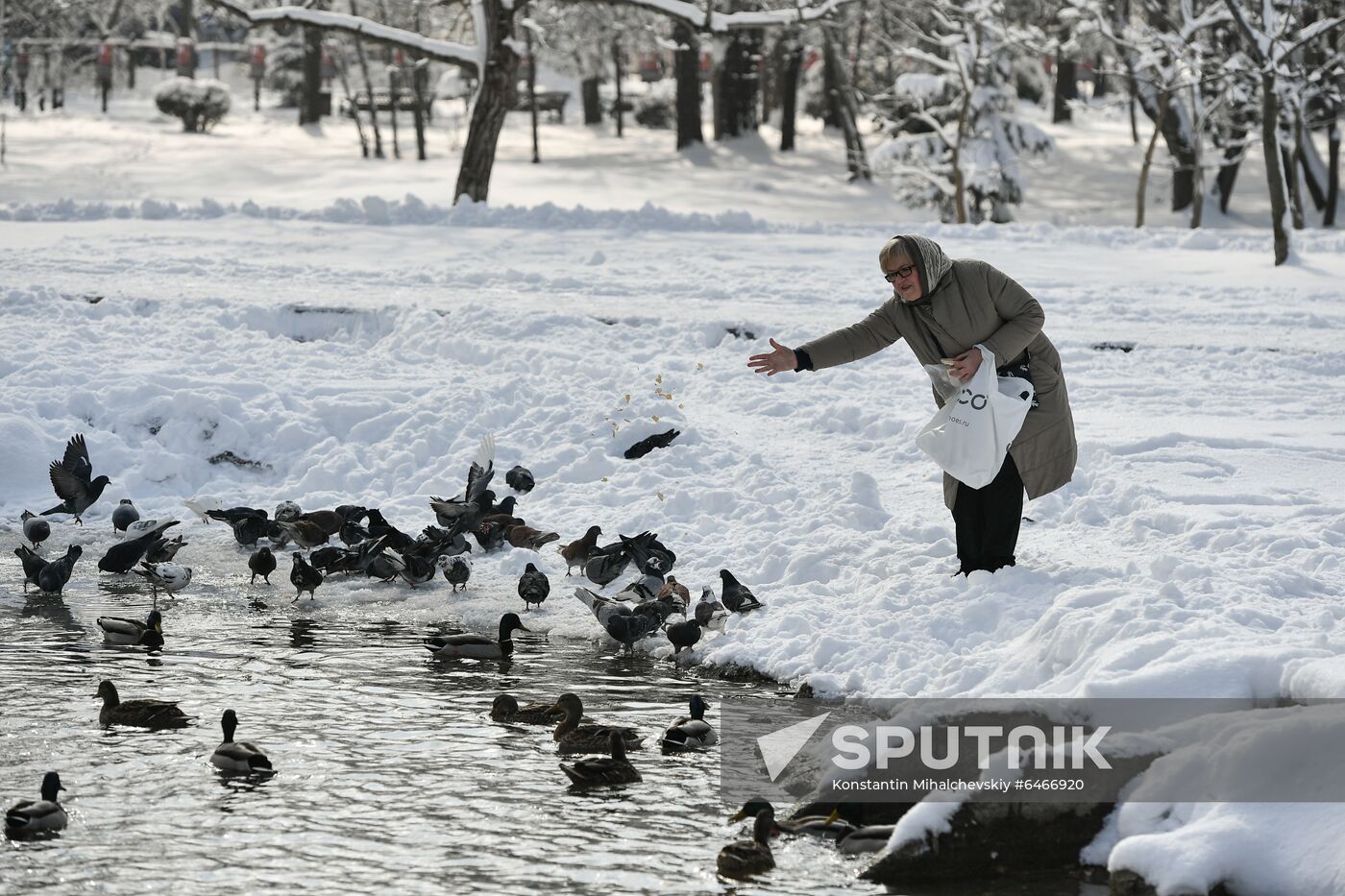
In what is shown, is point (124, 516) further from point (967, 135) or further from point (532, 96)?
point (532, 96)

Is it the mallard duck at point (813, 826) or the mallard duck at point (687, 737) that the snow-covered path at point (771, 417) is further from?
the mallard duck at point (813, 826)

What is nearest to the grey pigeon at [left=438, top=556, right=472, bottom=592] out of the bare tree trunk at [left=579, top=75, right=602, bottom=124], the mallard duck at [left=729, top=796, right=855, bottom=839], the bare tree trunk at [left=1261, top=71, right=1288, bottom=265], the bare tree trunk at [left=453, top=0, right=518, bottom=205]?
the mallard duck at [left=729, top=796, right=855, bottom=839]

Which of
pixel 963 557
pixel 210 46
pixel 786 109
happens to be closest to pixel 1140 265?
pixel 963 557

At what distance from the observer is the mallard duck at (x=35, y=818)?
6.13 meters

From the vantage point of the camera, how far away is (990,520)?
28.0 ft

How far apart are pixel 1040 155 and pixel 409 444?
23.8m

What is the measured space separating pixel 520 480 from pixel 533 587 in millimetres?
2617

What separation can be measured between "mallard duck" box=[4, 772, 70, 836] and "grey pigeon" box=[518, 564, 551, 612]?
3.85 m

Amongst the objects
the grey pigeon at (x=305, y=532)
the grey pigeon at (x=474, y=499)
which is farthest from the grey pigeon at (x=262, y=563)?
the grey pigeon at (x=474, y=499)

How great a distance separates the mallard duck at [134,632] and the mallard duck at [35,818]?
2629 millimetres

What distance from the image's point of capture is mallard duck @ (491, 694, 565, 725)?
25.2ft

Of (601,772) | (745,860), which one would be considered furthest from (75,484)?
(745,860)

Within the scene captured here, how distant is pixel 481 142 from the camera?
986 inches

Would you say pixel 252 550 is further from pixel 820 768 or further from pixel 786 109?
pixel 786 109
